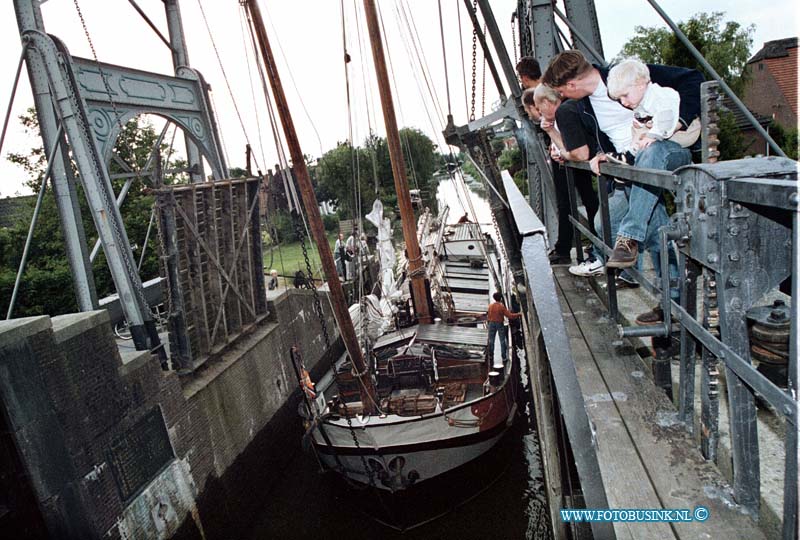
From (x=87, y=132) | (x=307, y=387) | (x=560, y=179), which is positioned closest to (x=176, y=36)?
(x=87, y=132)

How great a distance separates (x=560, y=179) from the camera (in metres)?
4.52

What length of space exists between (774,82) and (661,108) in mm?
27844

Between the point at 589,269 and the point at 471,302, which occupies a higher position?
the point at 589,269

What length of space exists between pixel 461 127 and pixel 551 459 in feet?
13.1

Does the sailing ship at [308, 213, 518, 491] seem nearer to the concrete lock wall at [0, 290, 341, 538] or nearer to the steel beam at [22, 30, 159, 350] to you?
the concrete lock wall at [0, 290, 341, 538]

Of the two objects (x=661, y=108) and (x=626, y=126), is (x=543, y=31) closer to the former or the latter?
(x=626, y=126)

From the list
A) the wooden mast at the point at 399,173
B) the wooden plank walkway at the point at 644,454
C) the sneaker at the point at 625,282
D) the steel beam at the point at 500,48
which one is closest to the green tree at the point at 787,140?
the wooden mast at the point at 399,173

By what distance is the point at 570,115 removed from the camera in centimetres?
300

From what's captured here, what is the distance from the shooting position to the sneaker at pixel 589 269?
13.5ft

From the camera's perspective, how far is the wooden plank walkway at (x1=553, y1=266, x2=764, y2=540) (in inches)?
62.4

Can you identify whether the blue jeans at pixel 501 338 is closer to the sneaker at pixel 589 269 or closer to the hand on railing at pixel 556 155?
the sneaker at pixel 589 269

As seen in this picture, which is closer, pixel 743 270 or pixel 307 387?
pixel 743 270

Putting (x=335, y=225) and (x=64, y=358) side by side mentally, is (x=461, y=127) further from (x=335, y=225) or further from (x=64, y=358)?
(x=335, y=225)

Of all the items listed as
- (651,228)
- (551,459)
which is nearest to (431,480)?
(551,459)
